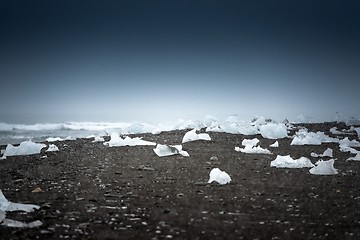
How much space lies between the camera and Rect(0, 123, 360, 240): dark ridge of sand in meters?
3.79

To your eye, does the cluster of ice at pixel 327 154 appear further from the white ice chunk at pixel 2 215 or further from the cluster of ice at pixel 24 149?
the white ice chunk at pixel 2 215

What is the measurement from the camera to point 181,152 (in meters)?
9.64

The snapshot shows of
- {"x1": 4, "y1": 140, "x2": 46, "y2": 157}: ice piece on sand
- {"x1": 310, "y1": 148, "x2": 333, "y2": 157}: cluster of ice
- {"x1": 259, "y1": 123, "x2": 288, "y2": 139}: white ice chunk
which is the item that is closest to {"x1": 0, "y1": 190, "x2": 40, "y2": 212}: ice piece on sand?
{"x1": 4, "y1": 140, "x2": 46, "y2": 157}: ice piece on sand

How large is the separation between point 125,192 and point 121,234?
1.98 meters

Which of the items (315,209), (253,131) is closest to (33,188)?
(315,209)

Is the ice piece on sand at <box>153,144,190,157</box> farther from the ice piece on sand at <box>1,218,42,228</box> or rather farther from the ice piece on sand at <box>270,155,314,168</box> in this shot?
the ice piece on sand at <box>1,218,42,228</box>

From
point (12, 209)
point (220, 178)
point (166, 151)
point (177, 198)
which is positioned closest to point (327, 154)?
point (166, 151)

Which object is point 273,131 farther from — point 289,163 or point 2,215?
point 2,215

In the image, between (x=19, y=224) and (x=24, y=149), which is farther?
(x=24, y=149)

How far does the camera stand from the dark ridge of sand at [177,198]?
3787 mm

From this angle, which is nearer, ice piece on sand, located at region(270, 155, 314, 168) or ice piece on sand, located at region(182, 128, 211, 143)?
ice piece on sand, located at region(270, 155, 314, 168)

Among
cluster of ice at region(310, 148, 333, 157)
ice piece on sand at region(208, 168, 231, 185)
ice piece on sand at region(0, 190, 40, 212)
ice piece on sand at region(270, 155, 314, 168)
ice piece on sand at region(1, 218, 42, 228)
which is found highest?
cluster of ice at region(310, 148, 333, 157)

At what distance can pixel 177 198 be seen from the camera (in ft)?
17.1

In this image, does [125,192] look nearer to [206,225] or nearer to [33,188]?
[33,188]
